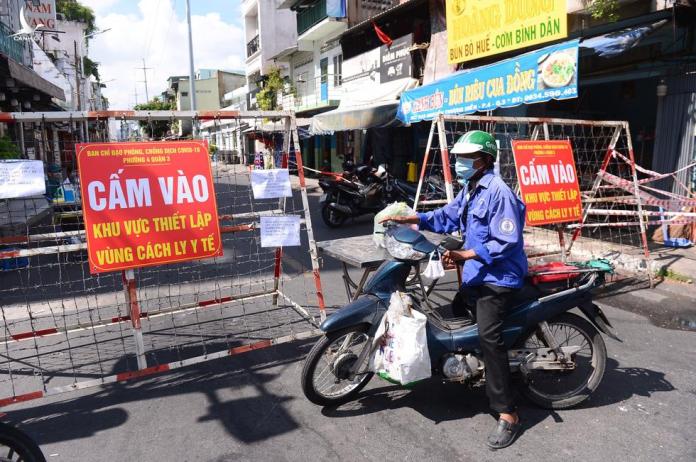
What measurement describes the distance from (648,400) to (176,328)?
4088 mm

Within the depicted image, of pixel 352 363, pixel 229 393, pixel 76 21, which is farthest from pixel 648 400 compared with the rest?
pixel 76 21

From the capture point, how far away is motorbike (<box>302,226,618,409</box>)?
3.14 meters

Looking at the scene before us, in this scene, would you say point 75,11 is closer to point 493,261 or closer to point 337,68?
point 337,68

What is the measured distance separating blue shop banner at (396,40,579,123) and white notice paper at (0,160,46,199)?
6.82 metres

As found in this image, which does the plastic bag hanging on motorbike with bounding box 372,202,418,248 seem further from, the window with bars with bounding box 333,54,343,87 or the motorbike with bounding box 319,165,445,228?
the window with bars with bounding box 333,54,343,87

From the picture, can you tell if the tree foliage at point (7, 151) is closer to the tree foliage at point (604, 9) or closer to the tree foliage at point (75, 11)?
the tree foliage at point (604, 9)

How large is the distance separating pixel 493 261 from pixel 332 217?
805 cm

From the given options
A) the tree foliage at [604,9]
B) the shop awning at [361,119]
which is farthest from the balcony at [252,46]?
the tree foliage at [604,9]

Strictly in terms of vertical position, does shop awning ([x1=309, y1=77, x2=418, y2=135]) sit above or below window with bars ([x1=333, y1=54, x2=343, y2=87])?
below

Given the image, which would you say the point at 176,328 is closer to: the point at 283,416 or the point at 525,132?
the point at 283,416

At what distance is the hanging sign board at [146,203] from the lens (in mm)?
3463

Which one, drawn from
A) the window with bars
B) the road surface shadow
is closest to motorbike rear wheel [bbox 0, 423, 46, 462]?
the road surface shadow

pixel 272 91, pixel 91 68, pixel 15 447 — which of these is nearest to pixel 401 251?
pixel 15 447

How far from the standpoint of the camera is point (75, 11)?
3941cm
